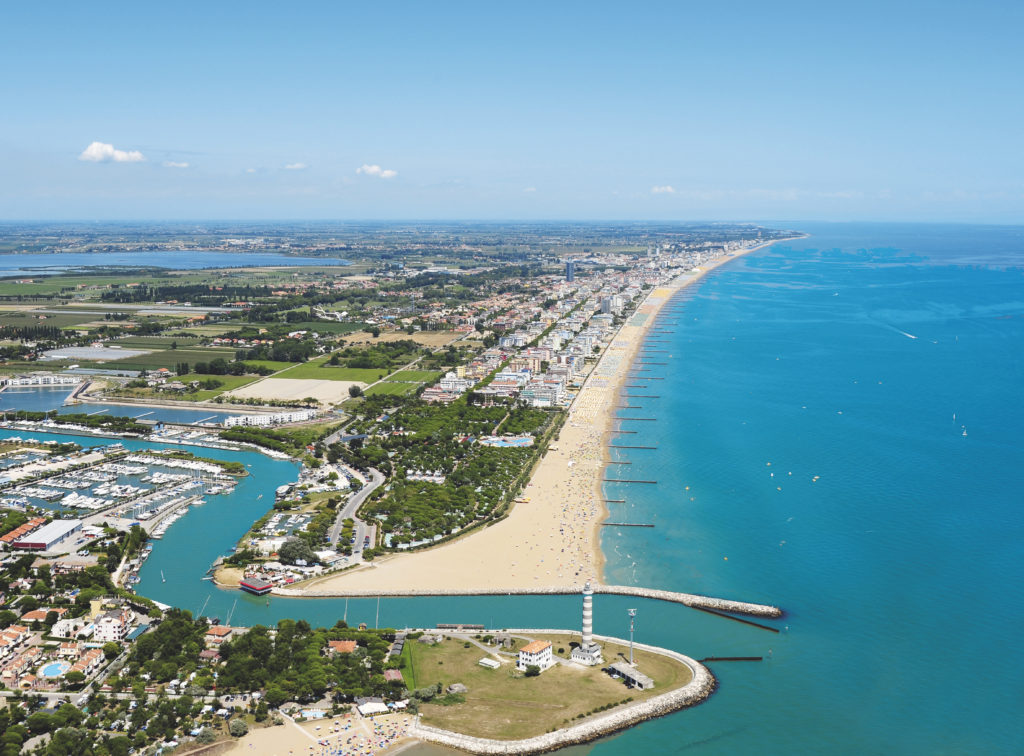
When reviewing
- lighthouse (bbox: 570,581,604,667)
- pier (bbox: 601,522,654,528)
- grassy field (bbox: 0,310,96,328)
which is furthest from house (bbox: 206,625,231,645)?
grassy field (bbox: 0,310,96,328)

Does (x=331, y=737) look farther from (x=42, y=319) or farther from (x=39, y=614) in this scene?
(x=42, y=319)

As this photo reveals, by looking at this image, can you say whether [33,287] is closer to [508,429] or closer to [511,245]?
[508,429]

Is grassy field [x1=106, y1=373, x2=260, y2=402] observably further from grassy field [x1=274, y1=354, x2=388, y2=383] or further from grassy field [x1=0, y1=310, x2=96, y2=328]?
grassy field [x1=0, y1=310, x2=96, y2=328]

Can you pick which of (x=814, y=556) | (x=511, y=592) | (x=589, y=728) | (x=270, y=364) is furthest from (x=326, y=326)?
(x=589, y=728)

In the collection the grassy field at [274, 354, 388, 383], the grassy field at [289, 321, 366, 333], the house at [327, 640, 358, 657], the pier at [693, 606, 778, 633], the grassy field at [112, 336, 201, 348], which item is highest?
the grassy field at [289, 321, 366, 333]

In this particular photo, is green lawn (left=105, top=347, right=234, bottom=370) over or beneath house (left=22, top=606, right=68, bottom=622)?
over

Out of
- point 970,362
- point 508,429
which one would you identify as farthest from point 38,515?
point 970,362

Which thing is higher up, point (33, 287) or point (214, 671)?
point (33, 287)
